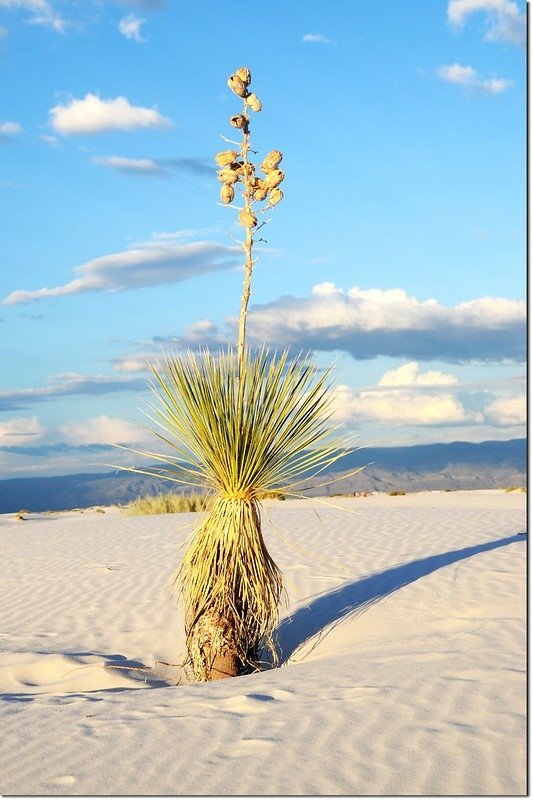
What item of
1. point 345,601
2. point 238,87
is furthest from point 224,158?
point 345,601

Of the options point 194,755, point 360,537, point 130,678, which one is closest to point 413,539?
point 360,537

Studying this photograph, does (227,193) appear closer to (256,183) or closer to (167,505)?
(256,183)

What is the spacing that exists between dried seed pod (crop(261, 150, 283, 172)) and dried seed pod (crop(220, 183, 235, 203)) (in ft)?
0.94

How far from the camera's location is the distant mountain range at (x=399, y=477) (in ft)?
239

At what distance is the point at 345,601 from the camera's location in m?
8.47

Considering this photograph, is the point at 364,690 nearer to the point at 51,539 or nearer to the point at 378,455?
the point at 51,539

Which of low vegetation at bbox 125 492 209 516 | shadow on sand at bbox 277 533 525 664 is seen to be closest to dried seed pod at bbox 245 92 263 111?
shadow on sand at bbox 277 533 525 664

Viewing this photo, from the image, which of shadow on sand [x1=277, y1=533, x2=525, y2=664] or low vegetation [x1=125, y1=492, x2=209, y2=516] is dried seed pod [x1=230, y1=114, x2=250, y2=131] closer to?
shadow on sand [x1=277, y1=533, x2=525, y2=664]

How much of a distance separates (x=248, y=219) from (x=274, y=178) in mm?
356

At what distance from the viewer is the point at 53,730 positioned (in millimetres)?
4848

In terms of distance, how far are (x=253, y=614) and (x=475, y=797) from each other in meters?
3.35

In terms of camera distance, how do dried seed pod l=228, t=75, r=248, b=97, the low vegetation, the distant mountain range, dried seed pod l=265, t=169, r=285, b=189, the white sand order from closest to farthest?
the white sand < dried seed pod l=265, t=169, r=285, b=189 < dried seed pod l=228, t=75, r=248, b=97 < the low vegetation < the distant mountain range

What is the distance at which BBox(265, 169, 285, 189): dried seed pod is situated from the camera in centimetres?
615

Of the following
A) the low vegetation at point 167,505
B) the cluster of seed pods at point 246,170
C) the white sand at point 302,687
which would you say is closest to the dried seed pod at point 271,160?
the cluster of seed pods at point 246,170
